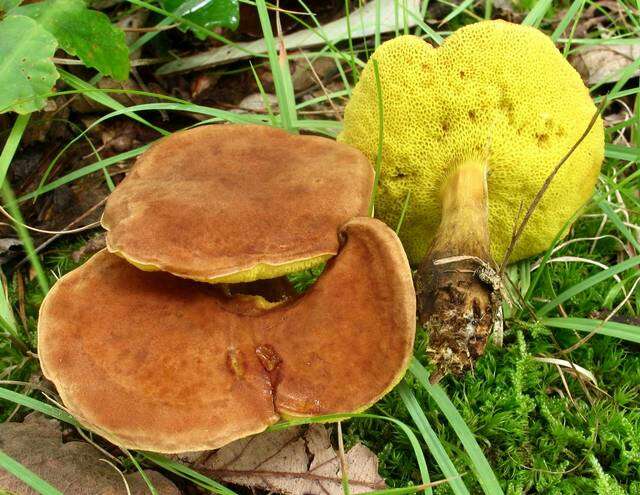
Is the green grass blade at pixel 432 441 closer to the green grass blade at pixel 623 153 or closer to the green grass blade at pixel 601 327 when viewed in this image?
the green grass blade at pixel 601 327

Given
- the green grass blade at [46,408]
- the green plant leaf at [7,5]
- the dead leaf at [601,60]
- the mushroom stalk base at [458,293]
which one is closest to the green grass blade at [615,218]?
the mushroom stalk base at [458,293]

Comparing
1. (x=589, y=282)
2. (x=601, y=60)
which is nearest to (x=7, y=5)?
(x=589, y=282)

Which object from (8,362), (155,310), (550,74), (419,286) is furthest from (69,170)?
(550,74)

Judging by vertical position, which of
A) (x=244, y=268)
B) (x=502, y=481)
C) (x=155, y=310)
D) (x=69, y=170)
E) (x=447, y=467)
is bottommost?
(x=502, y=481)

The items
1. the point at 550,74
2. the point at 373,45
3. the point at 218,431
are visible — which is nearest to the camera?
the point at 218,431

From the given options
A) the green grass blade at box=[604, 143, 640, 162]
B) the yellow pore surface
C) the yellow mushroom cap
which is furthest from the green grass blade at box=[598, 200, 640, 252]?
the yellow pore surface

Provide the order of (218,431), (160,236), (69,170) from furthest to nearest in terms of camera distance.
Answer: (69,170)
(160,236)
(218,431)

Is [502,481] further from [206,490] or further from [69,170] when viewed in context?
[69,170]

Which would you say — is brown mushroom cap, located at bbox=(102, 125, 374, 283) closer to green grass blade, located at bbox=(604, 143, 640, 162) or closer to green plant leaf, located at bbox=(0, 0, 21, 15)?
green plant leaf, located at bbox=(0, 0, 21, 15)
